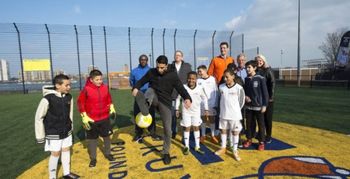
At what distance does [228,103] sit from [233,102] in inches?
3.7

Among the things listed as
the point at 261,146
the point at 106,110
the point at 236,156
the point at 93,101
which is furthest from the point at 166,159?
the point at 261,146

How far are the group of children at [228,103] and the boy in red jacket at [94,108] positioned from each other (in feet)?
5.00

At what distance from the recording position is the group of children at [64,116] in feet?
11.2

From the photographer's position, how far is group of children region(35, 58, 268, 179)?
136 inches

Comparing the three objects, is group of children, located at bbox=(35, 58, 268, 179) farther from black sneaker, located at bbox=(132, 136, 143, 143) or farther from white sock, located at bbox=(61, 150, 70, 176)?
black sneaker, located at bbox=(132, 136, 143, 143)

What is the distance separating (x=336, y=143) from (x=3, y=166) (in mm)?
6619

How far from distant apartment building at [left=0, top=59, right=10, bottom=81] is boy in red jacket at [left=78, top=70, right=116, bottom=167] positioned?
21.5 metres

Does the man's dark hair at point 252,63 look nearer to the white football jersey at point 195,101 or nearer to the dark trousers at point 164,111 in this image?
the white football jersey at point 195,101

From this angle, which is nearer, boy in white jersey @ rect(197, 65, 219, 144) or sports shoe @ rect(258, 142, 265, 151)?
sports shoe @ rect(258, 142, 265, 151)

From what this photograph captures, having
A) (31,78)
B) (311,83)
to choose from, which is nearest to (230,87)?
(311,83)

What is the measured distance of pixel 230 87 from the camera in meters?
4.40

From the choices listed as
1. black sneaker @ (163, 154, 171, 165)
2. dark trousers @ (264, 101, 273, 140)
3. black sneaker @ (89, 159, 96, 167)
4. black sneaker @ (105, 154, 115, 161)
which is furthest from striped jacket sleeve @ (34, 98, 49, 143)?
dark trousers @ (264, 101, 273, 140)

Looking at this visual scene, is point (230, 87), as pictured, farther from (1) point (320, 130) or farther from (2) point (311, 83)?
(2) point (311, 83)

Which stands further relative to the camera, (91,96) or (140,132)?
(140,132)
